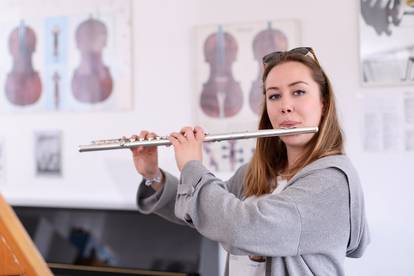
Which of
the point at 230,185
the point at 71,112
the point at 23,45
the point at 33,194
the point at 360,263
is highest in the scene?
the point at 23,45

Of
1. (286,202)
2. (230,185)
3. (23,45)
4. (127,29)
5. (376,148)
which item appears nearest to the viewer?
(286,202)

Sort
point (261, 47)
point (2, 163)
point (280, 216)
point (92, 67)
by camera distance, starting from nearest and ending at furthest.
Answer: point (280, 216)
point (261, 47)
point (92, 67)
point (2, 163)

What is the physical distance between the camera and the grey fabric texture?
752 millimetres

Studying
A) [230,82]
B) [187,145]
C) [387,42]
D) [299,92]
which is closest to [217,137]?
[187,145]

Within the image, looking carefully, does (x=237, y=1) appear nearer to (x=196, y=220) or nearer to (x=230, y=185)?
(x=230, y=185)

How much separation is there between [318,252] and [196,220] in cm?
25

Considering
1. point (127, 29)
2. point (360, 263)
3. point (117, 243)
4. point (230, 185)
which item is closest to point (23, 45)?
point (127, 29)

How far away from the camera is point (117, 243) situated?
1.63 m

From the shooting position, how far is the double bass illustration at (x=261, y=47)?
5.09 feet

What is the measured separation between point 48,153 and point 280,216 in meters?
1.38

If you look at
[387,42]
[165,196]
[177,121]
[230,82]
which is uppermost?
[387,42]

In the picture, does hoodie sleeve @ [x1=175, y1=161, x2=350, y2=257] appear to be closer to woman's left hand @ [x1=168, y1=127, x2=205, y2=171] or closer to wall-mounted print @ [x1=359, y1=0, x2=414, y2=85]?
woman's left hand @ [x1=168, y1=127, x2=205, y2=171]

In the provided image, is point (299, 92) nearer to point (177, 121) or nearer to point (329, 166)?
point (329, 166)

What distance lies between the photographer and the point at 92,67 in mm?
1761
